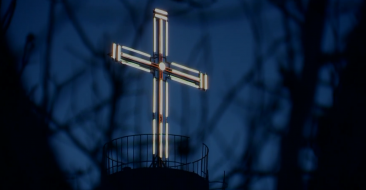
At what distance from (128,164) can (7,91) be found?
96.8 inches

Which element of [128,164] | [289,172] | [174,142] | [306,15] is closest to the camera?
[128,164]

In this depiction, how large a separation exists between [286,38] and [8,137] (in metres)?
4.91

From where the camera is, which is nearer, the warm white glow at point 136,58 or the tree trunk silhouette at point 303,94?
the warm white glow at point 136,58

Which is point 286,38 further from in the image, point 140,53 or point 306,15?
point 140,53

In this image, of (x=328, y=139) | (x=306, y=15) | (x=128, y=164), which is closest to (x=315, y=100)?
(x=328, y=139)

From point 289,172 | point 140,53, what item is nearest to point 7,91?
point 140,53

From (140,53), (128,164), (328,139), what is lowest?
(128,164)

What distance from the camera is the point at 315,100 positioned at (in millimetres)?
13141

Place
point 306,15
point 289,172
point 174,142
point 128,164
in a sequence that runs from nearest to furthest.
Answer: point 128,164, point 174,142, point 289,172, point 306,15

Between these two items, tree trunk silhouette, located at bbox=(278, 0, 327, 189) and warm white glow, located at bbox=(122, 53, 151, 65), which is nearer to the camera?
warm white glow, located at bbox=(122, 53, 151, 65)

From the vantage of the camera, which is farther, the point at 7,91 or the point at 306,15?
the point at 306,15

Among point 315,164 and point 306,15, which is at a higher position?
point 306,15

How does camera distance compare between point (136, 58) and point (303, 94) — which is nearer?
point (136, 58)

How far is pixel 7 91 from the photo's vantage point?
39.4 ft
